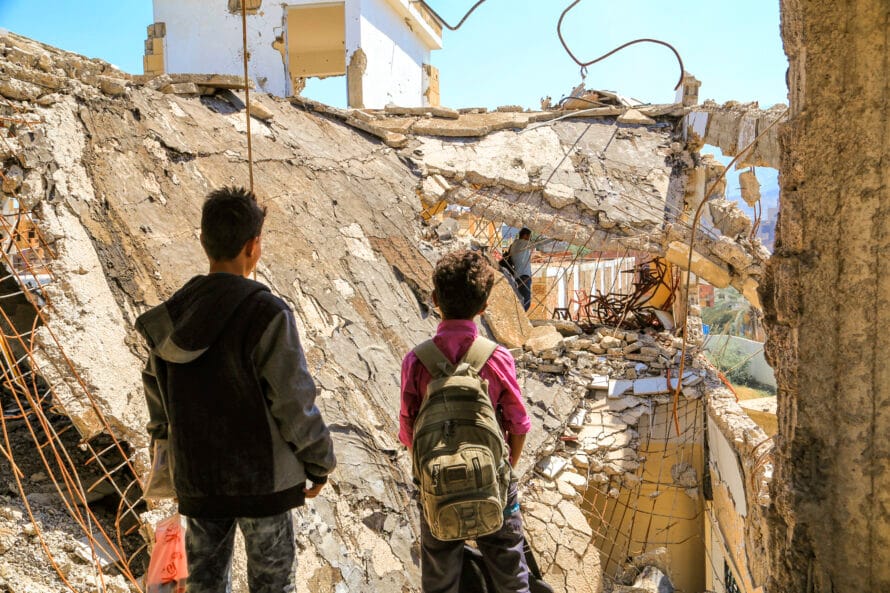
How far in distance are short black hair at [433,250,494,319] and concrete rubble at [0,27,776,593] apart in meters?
1.45

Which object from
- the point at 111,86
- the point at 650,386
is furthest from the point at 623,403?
the point at 111,86

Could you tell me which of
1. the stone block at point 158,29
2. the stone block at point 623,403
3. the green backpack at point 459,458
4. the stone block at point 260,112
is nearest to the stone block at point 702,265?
the stone block at point 623,403

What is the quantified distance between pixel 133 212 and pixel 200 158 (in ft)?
3.15

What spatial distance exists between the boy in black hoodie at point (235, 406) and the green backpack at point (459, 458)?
0.98 ft

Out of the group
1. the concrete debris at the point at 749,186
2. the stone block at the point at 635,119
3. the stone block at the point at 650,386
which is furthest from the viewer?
the stone block at the point at 635,119

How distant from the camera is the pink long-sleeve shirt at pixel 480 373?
211 centimetres

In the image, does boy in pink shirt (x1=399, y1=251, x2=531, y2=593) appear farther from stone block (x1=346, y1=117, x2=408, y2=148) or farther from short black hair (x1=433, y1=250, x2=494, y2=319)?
stone block (x1=346, y1=117, x2=408, y2=148)

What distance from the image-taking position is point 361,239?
5414mm

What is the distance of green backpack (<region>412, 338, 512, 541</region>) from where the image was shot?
1.89 m

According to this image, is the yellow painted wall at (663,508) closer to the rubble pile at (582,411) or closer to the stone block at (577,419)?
the rubble pile at (582,411)

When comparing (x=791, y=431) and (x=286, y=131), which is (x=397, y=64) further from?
(x=791, y=431)

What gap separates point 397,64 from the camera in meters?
14.7

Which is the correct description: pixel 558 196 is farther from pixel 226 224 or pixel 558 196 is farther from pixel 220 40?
pixel 220 40

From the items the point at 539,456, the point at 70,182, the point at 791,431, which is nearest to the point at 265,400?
the point at 791,431
